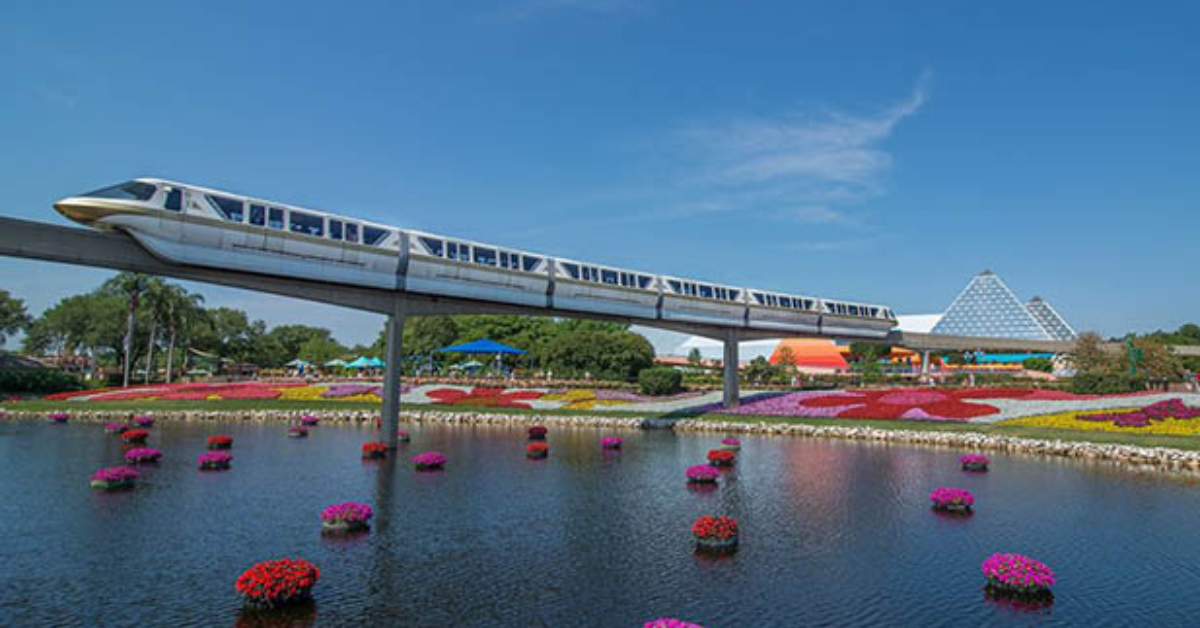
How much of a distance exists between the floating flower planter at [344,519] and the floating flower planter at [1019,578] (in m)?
17.5

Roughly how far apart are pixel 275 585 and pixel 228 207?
21302 mm

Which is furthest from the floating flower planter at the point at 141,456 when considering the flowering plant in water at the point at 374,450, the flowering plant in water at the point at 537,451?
the flowering plant in water at the point at 537,451

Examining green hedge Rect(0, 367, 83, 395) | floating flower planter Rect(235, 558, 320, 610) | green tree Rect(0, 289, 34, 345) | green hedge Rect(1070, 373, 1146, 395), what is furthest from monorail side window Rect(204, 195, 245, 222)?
green tree Rect(0, 289, 34, 345)

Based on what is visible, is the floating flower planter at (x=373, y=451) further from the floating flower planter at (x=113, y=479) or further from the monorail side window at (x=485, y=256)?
the monorail side window at (x=485, y=256)

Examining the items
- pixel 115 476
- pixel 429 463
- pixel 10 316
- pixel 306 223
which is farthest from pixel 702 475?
pixel 10 316

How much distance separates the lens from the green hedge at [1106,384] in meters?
57.0

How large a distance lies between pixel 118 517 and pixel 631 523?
17.0 metres

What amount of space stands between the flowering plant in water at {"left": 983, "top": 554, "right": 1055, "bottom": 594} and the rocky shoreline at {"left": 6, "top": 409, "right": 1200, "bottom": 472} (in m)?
24.9

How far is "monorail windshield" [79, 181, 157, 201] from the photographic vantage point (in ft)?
91.9

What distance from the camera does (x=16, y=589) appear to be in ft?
53.6

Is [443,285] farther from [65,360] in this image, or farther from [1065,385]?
[65,360]

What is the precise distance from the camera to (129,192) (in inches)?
1120

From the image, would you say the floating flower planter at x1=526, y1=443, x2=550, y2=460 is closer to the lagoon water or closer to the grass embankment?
the lagoon water

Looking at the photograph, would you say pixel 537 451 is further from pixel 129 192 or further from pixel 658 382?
pixel 658 382
